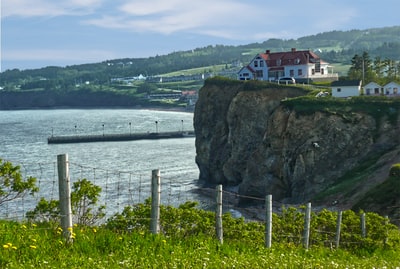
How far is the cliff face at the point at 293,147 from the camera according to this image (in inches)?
2672

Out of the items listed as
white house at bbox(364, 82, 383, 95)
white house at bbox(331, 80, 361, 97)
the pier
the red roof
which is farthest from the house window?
the pier

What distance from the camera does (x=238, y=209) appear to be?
70.2 m

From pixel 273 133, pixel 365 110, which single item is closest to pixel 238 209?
pixel 273 133

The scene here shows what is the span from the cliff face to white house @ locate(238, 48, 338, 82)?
23892 mm

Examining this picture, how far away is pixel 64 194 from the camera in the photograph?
13.5 metres

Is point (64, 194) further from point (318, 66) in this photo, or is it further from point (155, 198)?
point (318, 66)

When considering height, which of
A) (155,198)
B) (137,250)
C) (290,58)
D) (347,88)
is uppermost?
(290,58)

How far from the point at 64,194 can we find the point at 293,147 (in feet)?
199

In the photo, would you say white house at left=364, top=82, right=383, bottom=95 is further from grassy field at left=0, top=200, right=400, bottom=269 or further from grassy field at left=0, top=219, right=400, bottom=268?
grassy field at left=0, top=219, right=400, bottom=268

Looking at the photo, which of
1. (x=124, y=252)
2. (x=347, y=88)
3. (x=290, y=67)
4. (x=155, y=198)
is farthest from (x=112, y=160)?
(x=124, y=252)

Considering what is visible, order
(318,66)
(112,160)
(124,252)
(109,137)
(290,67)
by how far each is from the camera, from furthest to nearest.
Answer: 1. (109,137)
2. (112,160)
3. (318,66)
4. (290,67)
5. (124,252)

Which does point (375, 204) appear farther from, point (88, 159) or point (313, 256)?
point (88, 159)

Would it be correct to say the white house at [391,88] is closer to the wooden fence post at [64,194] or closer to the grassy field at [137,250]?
the grassy field at [137,250]

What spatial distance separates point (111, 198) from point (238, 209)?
15741 millimetres
